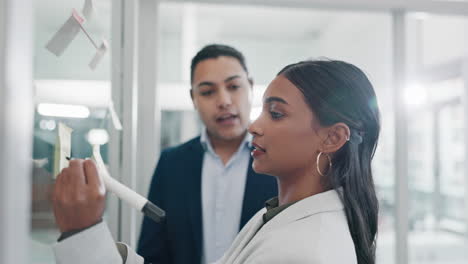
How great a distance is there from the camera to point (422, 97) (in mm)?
3328

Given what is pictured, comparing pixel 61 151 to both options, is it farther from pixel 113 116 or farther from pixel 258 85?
pixel 258 85

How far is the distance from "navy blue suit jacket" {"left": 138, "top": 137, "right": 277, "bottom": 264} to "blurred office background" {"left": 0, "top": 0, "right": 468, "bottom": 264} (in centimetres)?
8

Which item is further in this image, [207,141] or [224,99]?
[207,141]

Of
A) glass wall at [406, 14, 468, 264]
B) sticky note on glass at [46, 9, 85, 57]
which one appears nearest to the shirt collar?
sticky note on glass at [46, 9, 85, 57]

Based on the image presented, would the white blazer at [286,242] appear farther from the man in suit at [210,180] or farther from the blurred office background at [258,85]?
the man in suit at [210,180]

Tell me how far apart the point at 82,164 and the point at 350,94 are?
52 centimetres

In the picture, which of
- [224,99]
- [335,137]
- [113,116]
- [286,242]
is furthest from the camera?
[224,99]

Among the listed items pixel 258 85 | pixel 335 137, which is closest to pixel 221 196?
pixel 335 137

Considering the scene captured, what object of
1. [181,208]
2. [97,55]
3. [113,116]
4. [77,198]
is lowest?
[181,208]

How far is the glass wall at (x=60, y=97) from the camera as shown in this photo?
2.02ft

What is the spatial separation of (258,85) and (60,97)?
1446mm

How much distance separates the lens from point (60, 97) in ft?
2.48

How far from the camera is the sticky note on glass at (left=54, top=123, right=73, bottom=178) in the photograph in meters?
0.64

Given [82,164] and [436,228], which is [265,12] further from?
[82,164]
